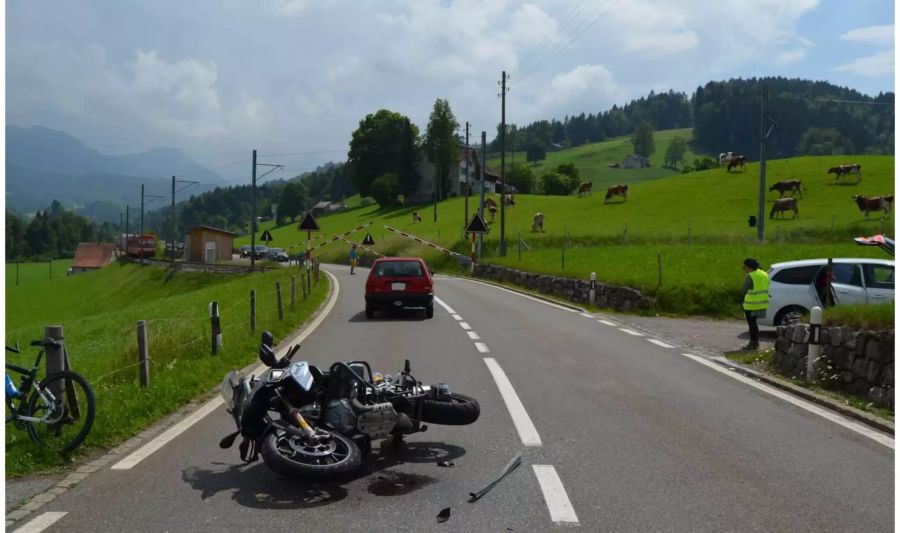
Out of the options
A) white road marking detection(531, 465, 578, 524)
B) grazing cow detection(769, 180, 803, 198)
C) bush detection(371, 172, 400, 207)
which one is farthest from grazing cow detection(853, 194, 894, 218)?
bush detection(371, 172, 400, 207)

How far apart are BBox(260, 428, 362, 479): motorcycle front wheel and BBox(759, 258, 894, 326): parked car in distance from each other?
12437mm

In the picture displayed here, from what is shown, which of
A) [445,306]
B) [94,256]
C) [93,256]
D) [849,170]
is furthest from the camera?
[93,256]

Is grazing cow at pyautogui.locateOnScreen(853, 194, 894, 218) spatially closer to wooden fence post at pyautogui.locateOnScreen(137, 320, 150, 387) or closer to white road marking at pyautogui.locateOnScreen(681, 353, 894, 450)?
white road marking at pyautogui.locateOnScreen(681, 353, 894, 450)

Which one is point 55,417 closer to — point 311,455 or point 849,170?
point 311,455

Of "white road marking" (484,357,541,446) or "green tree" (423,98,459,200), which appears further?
"green tree" (423,98,459,200)

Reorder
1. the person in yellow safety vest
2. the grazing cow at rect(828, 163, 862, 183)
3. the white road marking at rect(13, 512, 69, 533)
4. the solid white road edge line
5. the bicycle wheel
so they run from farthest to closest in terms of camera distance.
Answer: the grazing cow at rect(828, 163, 862, 183)
the person in yellow safety vest
the bicycle wheel
the solid white road edge line
the white road marking at rect(13, 512, 69, 533)

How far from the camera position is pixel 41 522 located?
4727mm

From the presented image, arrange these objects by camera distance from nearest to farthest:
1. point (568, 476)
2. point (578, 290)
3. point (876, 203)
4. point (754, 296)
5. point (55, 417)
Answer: point (568, 476)
point (55, 417)
point (754, 296)
point (578, 290)
point (876, 203)

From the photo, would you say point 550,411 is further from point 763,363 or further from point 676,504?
point 763,363

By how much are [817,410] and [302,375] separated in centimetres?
568

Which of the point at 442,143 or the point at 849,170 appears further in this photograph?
the point at 442,143

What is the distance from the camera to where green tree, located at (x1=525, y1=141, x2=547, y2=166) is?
194625 mm

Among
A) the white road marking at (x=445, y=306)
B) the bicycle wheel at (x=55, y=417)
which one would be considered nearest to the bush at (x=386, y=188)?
the white road marking at (x=445, y=306)

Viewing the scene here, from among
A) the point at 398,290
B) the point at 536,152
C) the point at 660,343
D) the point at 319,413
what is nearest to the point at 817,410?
the point at 319,413
